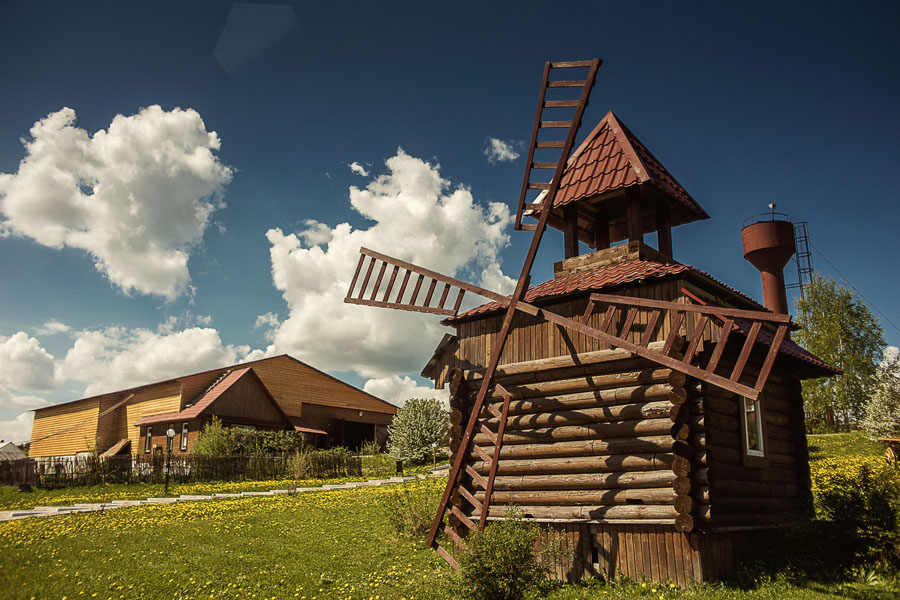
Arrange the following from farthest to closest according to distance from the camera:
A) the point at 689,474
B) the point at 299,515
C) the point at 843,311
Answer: the point at 843,311 → the point at 299,515 → the point at 689,474

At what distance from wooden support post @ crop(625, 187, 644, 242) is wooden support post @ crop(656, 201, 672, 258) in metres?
1.03

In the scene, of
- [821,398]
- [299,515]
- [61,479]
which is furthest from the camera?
[821,398]

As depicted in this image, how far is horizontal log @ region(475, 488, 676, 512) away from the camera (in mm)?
9742

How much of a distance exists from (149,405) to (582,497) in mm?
40045

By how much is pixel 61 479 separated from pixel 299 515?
18.0 metres

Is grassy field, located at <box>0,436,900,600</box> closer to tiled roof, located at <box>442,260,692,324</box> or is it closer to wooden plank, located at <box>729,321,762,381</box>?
wooden plank, located at <box>729,321,762,381</box>

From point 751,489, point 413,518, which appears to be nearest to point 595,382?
point 751,489

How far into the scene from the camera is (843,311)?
144 ft

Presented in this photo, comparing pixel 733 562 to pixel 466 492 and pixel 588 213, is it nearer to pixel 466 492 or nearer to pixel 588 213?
pixel 466 492

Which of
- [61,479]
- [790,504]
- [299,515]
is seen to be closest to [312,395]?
[61,479]

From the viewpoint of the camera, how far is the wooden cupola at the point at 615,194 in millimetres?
12383

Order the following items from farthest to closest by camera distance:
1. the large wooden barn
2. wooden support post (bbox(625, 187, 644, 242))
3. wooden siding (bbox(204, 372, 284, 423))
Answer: wooden siding (bbox(204, 372, 284, 423))
wooden support post (bbox(625, 187, 644, 242))
the large wooden barn

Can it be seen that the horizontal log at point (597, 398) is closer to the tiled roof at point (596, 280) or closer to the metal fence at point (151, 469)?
the tiled roof at point (596, 280)

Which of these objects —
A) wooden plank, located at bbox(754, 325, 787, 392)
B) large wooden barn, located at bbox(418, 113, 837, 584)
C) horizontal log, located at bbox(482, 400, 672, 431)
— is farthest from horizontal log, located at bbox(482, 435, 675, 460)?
wooden plank, located at bbox(754, 325, 787, 392)
